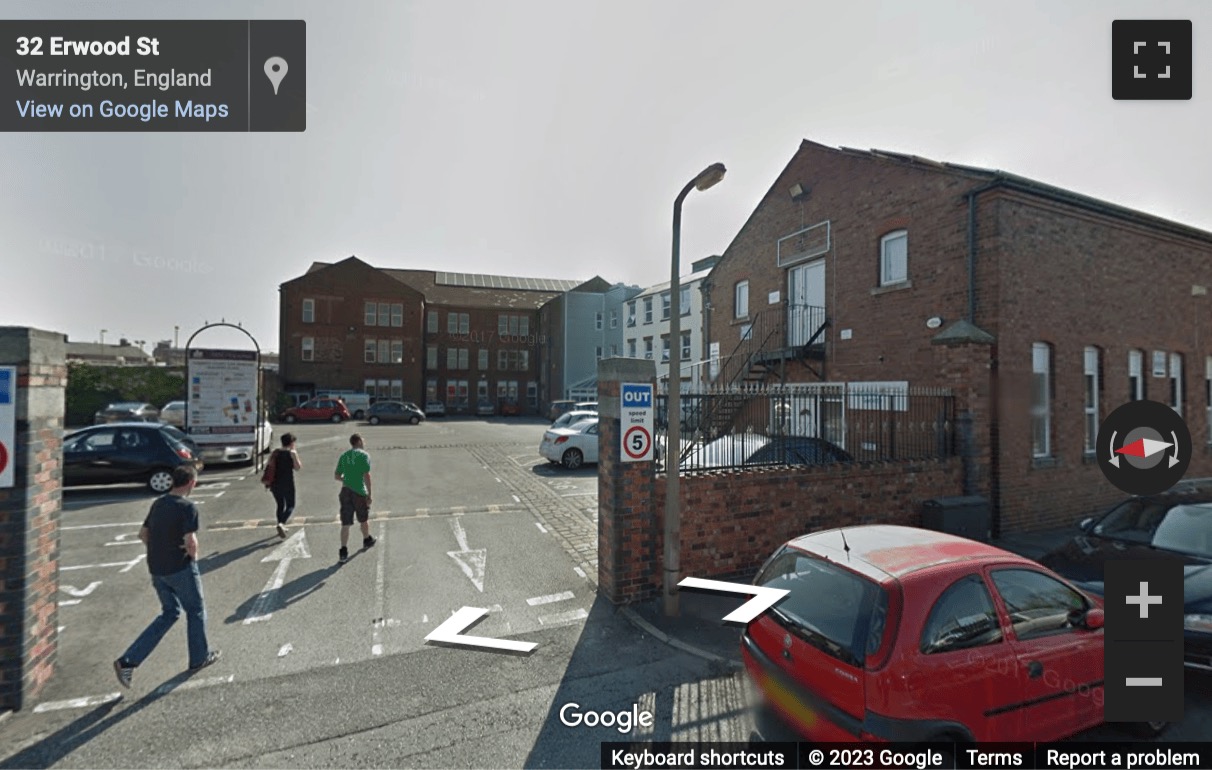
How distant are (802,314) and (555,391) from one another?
32502mm

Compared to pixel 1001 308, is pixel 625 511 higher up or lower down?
lower down

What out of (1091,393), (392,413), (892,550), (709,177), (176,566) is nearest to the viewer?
(892,550)

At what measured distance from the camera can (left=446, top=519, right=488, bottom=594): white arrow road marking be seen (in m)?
6.58

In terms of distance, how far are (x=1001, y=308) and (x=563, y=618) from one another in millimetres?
8807

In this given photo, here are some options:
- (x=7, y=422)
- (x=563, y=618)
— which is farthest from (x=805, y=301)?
(x=7, y=422)

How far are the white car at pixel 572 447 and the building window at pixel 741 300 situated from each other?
18.7 feet

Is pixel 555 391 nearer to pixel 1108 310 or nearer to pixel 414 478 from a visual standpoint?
pixel 414 478

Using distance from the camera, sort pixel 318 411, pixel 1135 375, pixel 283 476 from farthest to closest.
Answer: pixel 318 411 → pixel 1135 375 → pixel 283 476

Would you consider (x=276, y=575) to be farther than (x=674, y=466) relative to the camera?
Yes

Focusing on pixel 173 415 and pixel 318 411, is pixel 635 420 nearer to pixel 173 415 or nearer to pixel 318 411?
pixel 173 415

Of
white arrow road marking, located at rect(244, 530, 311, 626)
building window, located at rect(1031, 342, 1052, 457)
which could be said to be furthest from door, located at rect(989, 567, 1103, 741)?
building window, located at rect(1031, 342, 1052, 457)

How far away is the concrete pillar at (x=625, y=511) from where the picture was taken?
19.2 feet

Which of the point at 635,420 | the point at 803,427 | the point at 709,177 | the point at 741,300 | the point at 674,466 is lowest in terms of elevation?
the point at 674,466

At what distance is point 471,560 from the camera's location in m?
Answer: 7.22
